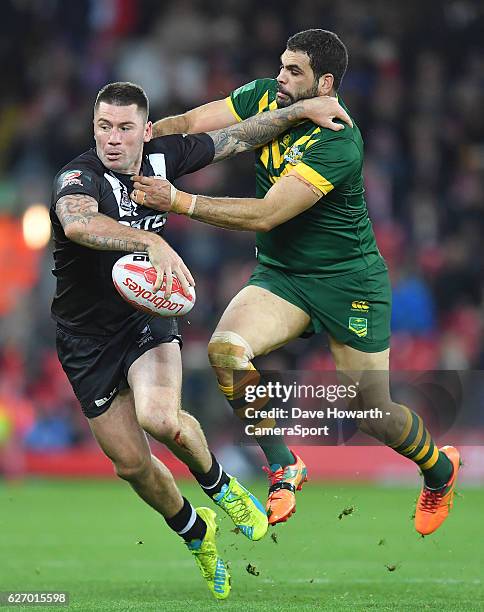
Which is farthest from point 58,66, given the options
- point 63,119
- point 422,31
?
point 422,31

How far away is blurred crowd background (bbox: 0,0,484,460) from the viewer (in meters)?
14.6

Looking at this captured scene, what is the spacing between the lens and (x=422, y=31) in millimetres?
16312

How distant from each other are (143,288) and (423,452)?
2.28 metres

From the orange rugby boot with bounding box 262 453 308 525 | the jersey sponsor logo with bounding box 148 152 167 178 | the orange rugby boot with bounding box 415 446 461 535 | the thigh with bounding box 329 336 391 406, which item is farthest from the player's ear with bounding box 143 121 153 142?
the orange rugby boot with bounding box 415 446 461 535

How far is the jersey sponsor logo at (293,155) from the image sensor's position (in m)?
7.40

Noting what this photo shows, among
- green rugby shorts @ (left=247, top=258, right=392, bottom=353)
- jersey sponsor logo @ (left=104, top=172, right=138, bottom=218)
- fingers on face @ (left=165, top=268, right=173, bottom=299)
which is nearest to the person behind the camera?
fingers on face @ (left=165, top=268, right=173, bottom=299)

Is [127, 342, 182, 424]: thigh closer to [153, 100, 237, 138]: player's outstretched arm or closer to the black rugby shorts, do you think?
the black rugby shorts

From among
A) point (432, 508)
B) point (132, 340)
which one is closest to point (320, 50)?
point (132, 340)

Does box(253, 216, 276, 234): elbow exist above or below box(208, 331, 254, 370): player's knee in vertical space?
above

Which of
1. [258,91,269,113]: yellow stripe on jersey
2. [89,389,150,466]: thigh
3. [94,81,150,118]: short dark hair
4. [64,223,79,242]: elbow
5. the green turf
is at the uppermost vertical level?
[94,81,150,118]: short dark hair

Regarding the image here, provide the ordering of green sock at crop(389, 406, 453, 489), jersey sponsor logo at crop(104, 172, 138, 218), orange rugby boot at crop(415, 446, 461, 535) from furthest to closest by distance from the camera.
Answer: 1. orange rugby boot at crop(415, 446, 461, 535)
2. green sock at crop(389, 406, 453, 489)
3. jersey sponsor logo at crop(104, 172, 138, 218)

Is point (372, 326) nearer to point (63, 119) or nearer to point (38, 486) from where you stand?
point (38, 486)

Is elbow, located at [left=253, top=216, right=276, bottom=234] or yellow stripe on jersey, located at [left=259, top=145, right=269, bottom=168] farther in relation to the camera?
yellow stripe on jersey, located at [left=259, top=145, right=269, bottom=168]

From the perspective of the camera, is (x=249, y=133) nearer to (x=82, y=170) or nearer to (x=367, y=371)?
(x=82, y=170)
